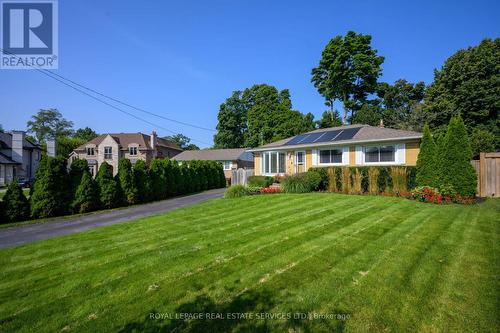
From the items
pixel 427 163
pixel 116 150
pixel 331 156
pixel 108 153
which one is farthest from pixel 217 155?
pixel 427 163

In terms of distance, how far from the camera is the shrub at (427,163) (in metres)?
12.3

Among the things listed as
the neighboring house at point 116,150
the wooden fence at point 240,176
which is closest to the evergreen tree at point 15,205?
the wooden fence at point 240,176

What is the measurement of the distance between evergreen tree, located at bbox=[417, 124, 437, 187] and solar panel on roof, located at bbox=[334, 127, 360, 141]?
567 centimetres

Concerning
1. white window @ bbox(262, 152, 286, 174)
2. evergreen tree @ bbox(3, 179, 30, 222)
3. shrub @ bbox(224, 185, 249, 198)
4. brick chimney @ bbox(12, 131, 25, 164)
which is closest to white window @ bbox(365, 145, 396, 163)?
white window @ bbox(262, 152, 286, 174)

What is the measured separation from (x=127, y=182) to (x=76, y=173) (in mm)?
2749

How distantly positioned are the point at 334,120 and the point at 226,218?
109 feet

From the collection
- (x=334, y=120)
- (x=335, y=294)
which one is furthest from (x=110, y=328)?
(x=334, y=120)

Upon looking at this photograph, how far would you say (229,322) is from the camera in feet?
9.50

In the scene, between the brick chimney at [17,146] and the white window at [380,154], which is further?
the brick chimney at [17,146]

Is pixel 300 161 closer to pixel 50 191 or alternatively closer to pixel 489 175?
pixel 489 175

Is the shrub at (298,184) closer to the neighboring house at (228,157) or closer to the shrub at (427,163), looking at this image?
the shrub at (427,163)

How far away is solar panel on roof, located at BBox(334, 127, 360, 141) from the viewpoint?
18.4 m

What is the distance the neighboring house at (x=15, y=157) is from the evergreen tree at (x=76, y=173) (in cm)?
2750

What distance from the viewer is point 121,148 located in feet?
145
